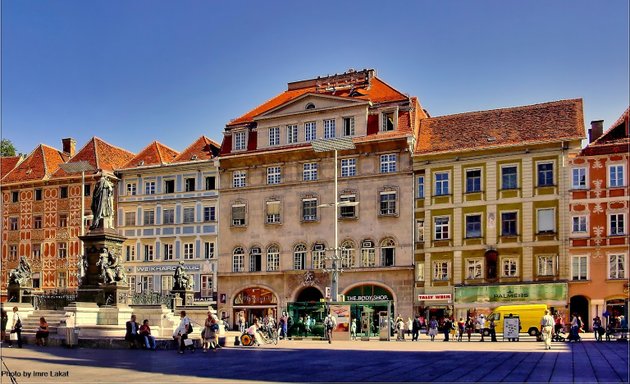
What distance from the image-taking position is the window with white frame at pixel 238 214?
57938mm

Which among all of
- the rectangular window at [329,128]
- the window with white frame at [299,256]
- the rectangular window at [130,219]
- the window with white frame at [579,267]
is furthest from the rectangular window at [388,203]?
Result: the rectangular window at [130,219]

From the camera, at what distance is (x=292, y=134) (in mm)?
57031

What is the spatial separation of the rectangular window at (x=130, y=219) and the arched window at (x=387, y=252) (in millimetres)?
19429

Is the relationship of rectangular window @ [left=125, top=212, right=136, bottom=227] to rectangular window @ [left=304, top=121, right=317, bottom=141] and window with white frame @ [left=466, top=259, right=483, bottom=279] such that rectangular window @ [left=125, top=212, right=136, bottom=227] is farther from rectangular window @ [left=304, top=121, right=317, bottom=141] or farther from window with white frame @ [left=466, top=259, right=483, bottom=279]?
window with white frame @ [left=466, top=259, right=483, bottom=279]

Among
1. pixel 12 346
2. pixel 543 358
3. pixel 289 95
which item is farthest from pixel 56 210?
pixel 543 358

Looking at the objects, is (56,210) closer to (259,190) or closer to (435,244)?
(259,190)

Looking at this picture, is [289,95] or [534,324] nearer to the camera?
[534,324]

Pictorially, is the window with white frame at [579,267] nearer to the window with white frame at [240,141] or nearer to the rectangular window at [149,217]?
the window with white frame at [240,141]

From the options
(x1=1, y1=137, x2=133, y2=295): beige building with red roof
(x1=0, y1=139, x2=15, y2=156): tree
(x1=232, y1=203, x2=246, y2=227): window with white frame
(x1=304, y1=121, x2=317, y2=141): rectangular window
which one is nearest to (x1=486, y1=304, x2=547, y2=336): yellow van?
(x1=304, y1=121, x2=317, y2=141): rectangular window

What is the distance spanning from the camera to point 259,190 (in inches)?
2267

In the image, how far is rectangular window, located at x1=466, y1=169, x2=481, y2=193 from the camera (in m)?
51.7

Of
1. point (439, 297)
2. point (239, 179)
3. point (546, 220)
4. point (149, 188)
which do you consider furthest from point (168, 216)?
point (546, 220)

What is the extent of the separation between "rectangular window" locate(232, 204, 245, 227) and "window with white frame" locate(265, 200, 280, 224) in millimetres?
1916

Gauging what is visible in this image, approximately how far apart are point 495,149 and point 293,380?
1444 inches
